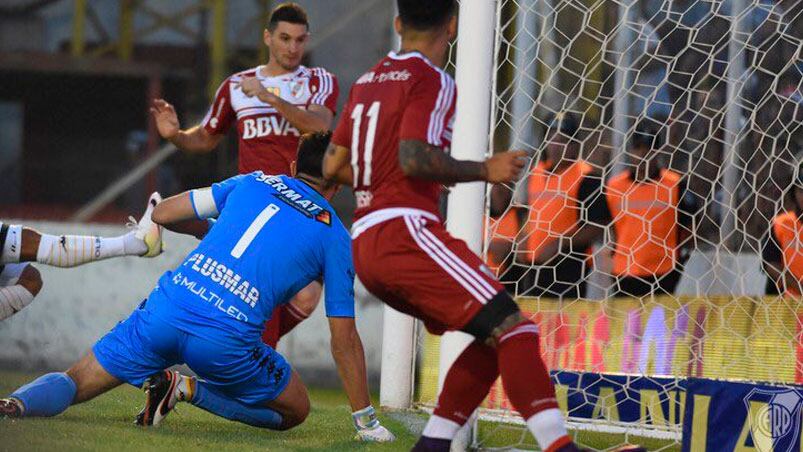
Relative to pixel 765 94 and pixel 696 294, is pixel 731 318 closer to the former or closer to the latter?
pixel 696 294

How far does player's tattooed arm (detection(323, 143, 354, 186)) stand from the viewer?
449cm

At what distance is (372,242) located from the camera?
14.1 feet

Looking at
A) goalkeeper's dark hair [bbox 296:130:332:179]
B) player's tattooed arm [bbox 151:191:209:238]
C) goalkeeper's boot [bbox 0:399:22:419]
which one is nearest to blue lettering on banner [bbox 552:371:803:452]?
goalkeeper's dark hair [bbox 296:130:332:179]

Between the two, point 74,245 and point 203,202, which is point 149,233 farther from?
point 203,202

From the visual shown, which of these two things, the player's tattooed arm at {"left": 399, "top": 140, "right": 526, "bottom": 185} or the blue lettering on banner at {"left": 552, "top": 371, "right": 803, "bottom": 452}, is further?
the blue lettering on banner at {"left": 552, "top": 371, "right": 803, "bottom": 452}

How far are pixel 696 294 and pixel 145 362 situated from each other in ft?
9.08

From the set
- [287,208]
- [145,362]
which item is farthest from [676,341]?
[145,362]

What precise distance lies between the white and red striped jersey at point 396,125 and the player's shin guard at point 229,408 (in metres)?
1.50

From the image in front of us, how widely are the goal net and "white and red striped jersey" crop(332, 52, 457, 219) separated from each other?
145 centimetres

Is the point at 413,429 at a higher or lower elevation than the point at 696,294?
lower

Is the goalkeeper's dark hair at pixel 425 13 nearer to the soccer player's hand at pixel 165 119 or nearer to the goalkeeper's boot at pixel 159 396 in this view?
the goalkeeper's boot at pixel 159 396

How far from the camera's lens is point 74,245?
5.90 metres

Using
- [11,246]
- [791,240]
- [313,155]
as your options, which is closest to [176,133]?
[11,246]

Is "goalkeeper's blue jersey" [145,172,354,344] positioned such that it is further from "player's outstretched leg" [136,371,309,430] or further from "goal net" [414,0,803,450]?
"goal net" [414,0,803,450]
